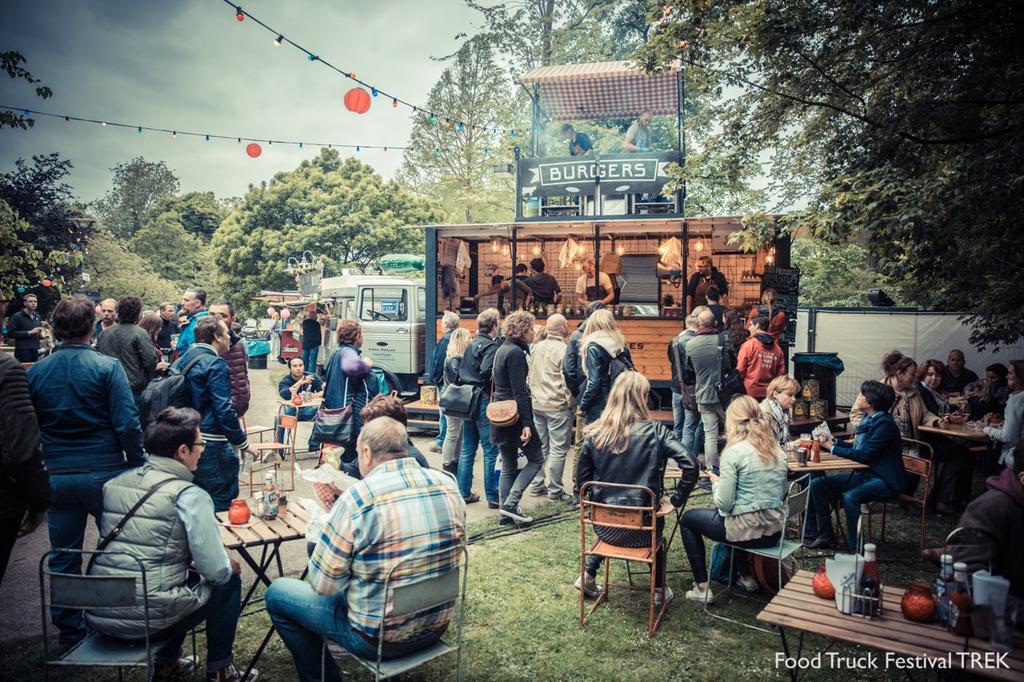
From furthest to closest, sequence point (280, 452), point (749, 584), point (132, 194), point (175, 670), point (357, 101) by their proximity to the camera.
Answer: point (132, 194)
point (357, 101)
point (280, 452)
point (749, 584)
point (175, 670)

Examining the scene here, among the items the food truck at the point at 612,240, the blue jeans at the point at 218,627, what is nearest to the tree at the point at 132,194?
the food truck at the point at 612,240

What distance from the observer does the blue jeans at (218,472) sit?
166 inches

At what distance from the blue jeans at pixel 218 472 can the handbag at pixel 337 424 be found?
0.92m

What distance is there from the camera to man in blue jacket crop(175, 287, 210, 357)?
20.9ft

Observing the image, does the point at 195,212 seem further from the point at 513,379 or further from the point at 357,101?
the point at 513,379

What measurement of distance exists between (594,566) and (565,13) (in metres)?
21.8

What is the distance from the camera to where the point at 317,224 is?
25.9 m

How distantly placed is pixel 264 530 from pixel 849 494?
167 inches

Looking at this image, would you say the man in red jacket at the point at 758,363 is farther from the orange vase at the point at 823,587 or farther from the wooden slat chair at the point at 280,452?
the wooden slat chair at the point at 280,452

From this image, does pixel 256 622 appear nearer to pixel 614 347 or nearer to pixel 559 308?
pixel 614 347

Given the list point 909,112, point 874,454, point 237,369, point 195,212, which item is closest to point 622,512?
point 874,454

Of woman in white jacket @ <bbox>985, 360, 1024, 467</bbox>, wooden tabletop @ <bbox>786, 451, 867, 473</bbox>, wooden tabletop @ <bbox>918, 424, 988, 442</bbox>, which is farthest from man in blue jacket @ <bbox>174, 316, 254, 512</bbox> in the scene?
wooden tabletop @ <bbox>918, 424, 988, 442</bbox>

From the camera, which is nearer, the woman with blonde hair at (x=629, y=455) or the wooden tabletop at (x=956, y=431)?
the woman with blonde hair at (x=629, y=455)

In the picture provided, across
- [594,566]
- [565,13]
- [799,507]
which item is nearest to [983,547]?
[799,507]
